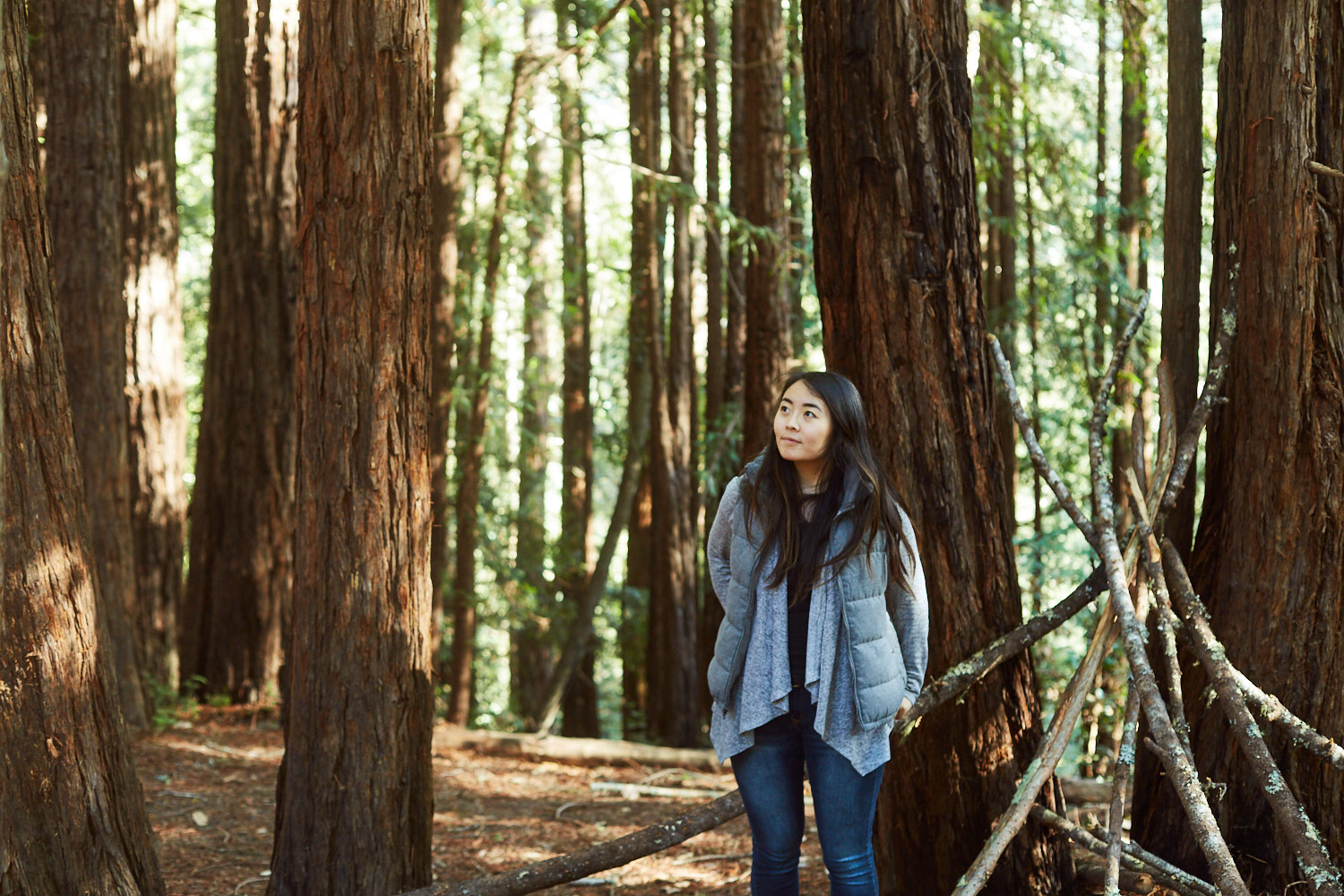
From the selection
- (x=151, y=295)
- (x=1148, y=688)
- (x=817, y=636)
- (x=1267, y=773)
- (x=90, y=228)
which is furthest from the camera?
(x=151, y=295)

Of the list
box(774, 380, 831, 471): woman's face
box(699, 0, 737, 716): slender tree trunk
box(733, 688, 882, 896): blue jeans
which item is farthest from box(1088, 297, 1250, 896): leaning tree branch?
box(699, 0, 737, 716): slender tree trunk

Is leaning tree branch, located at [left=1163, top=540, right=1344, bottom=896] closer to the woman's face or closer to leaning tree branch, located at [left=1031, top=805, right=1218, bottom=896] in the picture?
leaning tree branch, located at [left=1031, top=805, right=1218, bottom=896]

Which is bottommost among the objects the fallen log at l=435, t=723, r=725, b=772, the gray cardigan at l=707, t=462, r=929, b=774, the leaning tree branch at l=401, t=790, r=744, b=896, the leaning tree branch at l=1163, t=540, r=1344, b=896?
the fallen log at l=435, t=723, r=725, b=772

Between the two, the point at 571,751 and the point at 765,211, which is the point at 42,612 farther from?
the point at 765,211

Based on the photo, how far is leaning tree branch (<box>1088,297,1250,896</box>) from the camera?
3434 millimetres

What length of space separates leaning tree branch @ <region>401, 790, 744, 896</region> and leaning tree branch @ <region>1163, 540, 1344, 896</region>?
173 cm

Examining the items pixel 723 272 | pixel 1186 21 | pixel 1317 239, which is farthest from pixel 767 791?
pixel 723 272

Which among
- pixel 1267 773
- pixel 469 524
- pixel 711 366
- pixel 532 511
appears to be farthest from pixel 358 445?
pixel 532 511

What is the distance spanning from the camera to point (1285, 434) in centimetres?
407

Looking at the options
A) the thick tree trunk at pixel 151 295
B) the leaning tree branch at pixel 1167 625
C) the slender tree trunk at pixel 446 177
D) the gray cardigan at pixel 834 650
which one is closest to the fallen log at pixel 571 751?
the slender tree trunk at pixel 446 177

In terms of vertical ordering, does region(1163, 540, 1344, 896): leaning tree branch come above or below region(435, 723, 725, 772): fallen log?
above

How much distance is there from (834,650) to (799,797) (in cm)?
50

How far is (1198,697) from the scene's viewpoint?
4316 millimetres

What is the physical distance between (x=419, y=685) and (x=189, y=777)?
3.32 meters
